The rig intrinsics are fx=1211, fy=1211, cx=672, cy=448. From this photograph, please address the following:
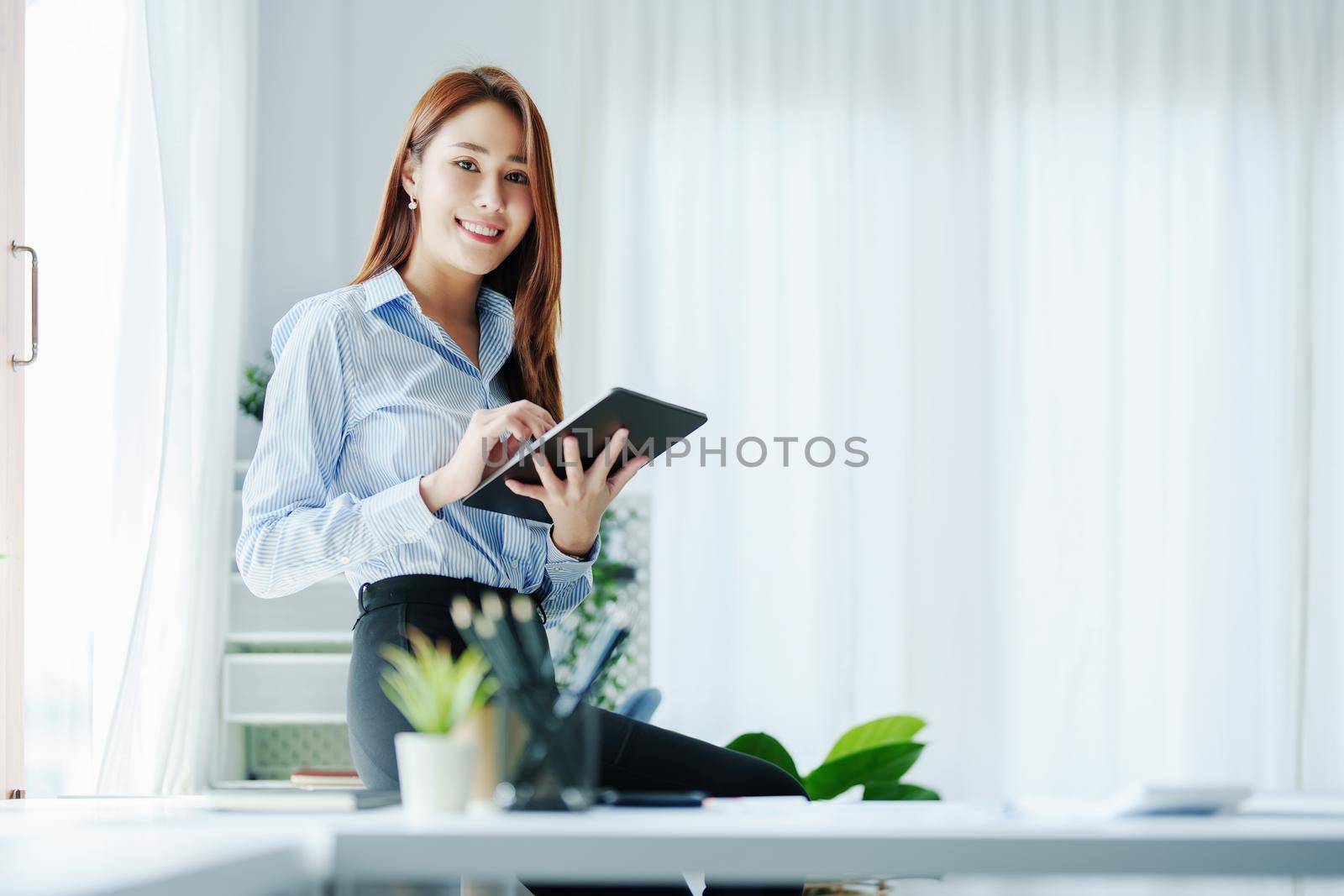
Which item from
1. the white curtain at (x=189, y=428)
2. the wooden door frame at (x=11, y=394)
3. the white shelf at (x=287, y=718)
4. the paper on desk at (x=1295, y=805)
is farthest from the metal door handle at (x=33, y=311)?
the paper on desk at (x=1295, y=805)

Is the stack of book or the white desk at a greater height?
the white desk

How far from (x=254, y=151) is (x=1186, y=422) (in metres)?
3.17

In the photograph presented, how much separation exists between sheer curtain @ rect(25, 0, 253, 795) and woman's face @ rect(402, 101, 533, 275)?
1.65 meters

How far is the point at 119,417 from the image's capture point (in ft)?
9.82

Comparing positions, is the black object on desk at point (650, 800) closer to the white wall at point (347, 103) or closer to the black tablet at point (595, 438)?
the black tablet at point (595, 438)

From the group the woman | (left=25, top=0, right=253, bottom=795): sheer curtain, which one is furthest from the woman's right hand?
(left=25, top=0, right=253, bottom=795): sheer curtain

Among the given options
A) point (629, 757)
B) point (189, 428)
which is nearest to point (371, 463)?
point (629, 757)

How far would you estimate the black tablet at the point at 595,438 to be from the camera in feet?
4.03

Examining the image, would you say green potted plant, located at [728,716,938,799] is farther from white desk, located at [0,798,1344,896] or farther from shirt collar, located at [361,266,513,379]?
white desk, located at [0,798,1344,896]

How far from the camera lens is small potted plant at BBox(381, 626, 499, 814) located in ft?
2.79

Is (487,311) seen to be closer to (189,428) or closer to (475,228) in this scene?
(475,228)

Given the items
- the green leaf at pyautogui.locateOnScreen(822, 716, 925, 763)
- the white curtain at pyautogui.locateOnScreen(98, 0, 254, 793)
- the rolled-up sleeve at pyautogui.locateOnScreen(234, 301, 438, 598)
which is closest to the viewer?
the rolled-up sleeve at pyautogui.locateOnScreen(234, 301, 438, 598)

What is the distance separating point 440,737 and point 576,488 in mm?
563

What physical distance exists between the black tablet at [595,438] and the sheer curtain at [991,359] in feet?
8.26
